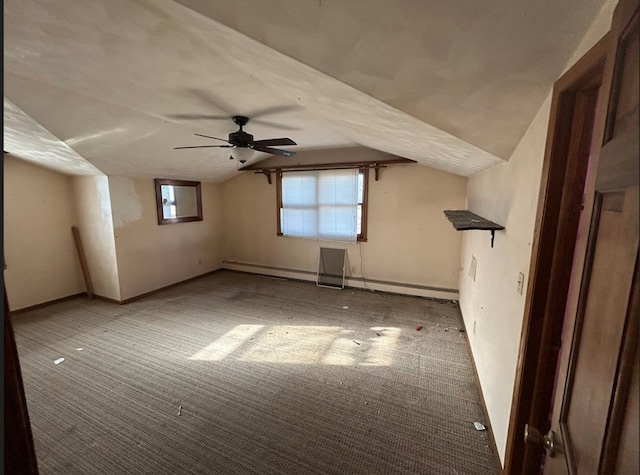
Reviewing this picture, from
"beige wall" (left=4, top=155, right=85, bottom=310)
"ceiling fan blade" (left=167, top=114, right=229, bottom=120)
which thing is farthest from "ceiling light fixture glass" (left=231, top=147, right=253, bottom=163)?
"beige wall" (left=4, top=155, right=85, bottom=310)

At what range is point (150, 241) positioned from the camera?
14.7 ft

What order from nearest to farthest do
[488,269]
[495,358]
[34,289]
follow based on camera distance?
[495,358]
[488,269]
[34,289]

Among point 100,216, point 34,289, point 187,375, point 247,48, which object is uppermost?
point 247,48

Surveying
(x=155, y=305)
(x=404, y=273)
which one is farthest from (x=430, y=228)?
(x=155, y=305)

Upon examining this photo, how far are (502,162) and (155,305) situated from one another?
4.58 metres

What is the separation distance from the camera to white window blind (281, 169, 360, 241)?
15.0ft

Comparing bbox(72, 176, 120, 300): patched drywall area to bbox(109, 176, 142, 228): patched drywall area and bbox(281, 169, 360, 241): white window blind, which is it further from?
bbox(281, 169, 360, 241): white window blind

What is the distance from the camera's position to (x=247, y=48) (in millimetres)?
1266

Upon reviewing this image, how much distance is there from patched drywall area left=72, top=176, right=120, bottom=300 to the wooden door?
4.87 metres

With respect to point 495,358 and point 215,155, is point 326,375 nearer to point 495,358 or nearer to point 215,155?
point 495,358

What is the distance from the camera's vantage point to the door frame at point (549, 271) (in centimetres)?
108

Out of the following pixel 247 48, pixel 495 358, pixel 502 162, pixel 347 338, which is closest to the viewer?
pixel 247 48

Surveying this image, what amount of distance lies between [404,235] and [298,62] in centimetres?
355

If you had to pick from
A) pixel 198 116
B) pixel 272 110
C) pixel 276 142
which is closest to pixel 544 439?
pixel 276 142
